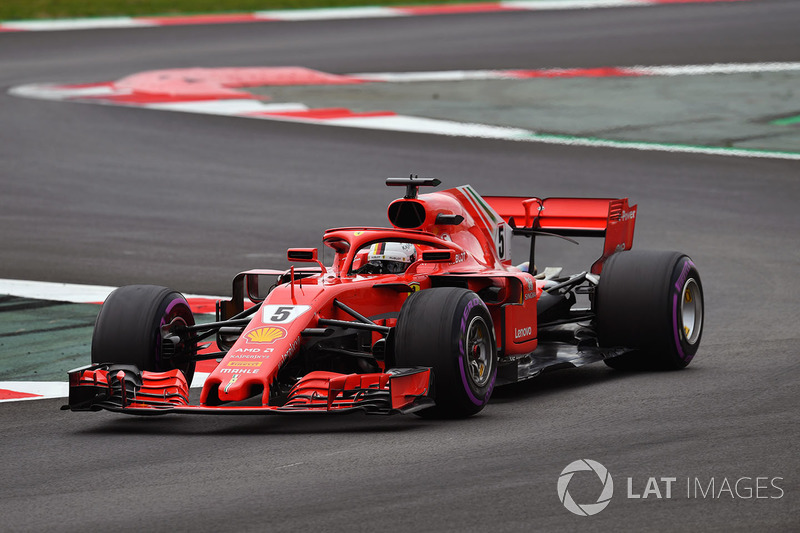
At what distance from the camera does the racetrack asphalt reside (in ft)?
22.9

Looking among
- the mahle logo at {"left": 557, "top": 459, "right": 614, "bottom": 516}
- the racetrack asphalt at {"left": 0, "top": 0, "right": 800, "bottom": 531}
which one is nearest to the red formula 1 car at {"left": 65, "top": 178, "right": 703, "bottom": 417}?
the racetrack asphalt at {"left": 0, "top": 0, "right": 800, "bottom": 531}

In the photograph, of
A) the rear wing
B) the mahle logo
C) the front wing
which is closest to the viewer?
the mahle logo

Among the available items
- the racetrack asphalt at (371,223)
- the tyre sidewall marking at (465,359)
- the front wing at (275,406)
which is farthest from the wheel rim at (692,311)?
the front wing at (275,406)

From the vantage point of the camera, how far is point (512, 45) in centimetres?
3009

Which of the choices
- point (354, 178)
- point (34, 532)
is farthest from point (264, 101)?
point (34, 532)

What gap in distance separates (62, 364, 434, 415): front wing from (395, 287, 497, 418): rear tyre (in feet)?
0.45

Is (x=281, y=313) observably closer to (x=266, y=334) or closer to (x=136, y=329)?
(x=266, y=334)

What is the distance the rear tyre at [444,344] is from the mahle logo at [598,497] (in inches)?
56.1

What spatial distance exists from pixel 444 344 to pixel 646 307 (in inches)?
97.1

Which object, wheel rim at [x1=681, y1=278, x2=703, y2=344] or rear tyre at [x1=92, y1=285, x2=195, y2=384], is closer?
rear tyre at [x1=92, y1=285, x2=195, y2=384]

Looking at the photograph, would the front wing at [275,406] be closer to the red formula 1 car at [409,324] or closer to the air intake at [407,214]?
the red formula 1 car at [409,324]

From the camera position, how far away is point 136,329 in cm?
955

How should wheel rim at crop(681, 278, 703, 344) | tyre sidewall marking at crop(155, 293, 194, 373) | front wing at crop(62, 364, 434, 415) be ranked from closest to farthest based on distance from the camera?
1. front wing at crop(62, 364, 434, 415)
2. tyre sidewall marking at crop(155, 293, 194, 373)
3. wheel rim at crop(681, 278, 703, 344)

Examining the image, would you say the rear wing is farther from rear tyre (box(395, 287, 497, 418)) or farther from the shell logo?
the shell logo
